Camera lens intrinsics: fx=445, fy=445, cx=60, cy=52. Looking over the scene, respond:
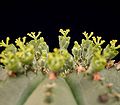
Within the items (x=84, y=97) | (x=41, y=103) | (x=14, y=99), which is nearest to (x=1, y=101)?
(x=14, y=99)

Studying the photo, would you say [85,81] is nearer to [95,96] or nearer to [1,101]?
[95,96]

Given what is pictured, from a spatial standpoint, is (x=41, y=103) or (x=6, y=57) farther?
(x=6, y=57)

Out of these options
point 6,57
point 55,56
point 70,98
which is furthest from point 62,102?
point 6,57

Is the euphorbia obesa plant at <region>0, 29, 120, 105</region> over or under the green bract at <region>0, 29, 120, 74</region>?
under

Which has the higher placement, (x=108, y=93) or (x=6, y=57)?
(x=6, y=57)

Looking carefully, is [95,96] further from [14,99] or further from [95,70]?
[14,99]

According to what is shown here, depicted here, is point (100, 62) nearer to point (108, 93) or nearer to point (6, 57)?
point (108, 93)

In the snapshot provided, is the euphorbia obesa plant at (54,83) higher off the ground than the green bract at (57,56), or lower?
lower

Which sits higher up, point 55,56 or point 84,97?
point 55,56
